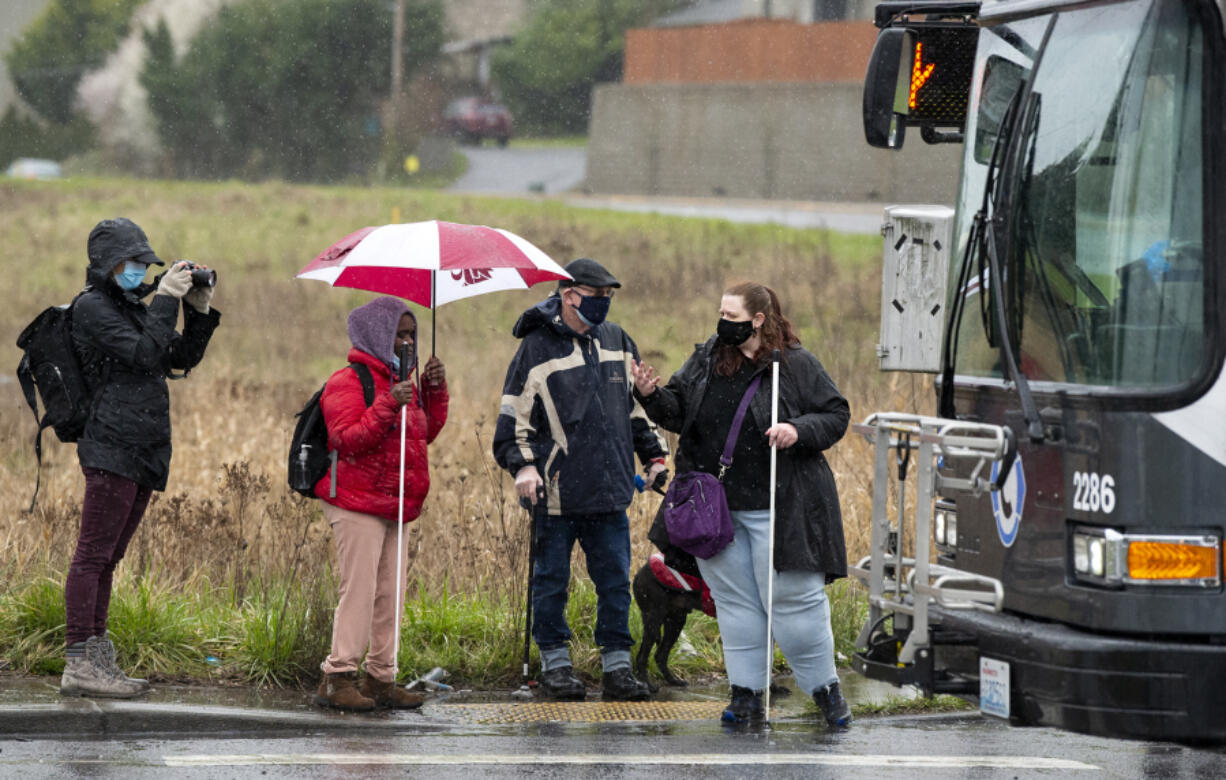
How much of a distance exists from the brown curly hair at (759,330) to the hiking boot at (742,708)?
53.4 inches

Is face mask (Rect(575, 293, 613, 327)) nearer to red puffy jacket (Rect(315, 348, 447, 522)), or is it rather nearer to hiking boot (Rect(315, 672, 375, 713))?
red puffy jacket (Rect(315, 348, 447, 522))

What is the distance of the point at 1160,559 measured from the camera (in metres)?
4.67

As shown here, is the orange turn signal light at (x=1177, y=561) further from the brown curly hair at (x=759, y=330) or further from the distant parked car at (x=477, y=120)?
the distant parked car at (x=477, y=120)

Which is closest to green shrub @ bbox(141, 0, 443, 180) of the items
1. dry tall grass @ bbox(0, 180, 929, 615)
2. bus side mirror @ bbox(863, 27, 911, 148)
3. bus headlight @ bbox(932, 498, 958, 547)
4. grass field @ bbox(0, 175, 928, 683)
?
dry tall grass @ bbox(0, 180, 929, 615)

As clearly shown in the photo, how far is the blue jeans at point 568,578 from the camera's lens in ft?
24.0

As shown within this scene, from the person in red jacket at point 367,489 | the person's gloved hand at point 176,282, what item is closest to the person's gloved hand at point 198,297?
the person's gloved hand at point 176,282

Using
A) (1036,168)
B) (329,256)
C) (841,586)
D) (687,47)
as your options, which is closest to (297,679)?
(329,256)

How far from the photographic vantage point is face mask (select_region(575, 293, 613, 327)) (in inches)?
284

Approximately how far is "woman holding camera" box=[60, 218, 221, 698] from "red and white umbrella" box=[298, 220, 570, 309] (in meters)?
0.63

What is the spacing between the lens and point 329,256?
7.07 metres

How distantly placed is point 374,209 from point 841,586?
2911 centimetres

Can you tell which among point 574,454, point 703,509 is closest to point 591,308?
point 574,454

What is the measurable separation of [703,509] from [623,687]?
112 centimetres

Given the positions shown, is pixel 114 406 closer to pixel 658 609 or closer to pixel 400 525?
pixel 400 525
